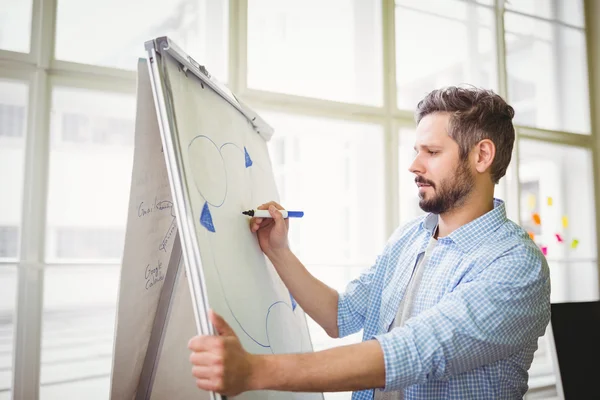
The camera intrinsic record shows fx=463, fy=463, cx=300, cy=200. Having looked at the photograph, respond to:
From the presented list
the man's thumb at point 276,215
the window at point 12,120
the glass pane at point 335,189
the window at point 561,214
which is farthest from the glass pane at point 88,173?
the window at point 561,214

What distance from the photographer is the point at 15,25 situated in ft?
5.59

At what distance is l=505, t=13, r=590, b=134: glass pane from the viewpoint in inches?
121

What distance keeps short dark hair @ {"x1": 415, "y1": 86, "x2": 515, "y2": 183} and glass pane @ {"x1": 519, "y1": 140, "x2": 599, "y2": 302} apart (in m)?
1.93

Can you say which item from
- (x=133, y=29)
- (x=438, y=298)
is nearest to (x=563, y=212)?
(x=438, y=298)

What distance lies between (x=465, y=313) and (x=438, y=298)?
0.21 meters

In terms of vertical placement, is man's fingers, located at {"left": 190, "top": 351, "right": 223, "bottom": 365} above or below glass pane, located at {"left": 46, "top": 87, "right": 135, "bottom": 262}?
below

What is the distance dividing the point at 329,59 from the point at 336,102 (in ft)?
1.07

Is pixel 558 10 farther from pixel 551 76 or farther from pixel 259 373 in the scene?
pixel 259 373

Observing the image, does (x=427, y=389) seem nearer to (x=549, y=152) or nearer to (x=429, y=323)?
(x=429, y=323)

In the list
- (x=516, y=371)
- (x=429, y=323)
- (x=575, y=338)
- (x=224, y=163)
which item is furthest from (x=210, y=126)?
(x=575, y=338)

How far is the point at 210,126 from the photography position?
105cm

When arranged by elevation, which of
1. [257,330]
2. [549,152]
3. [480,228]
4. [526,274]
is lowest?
[257,330]

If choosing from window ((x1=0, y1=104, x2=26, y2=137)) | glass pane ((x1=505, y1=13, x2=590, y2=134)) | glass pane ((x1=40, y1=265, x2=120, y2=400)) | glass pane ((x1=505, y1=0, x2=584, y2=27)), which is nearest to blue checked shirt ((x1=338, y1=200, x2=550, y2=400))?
glass pane ((x1=40, y1=265, x2=120, y2=400))

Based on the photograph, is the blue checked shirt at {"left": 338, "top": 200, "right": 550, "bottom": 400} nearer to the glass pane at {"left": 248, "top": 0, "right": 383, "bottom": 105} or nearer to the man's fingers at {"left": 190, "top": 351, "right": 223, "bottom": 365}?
the man's fingers at {"left": 190, "top": 351, "right": 223, "bottom": 365}
